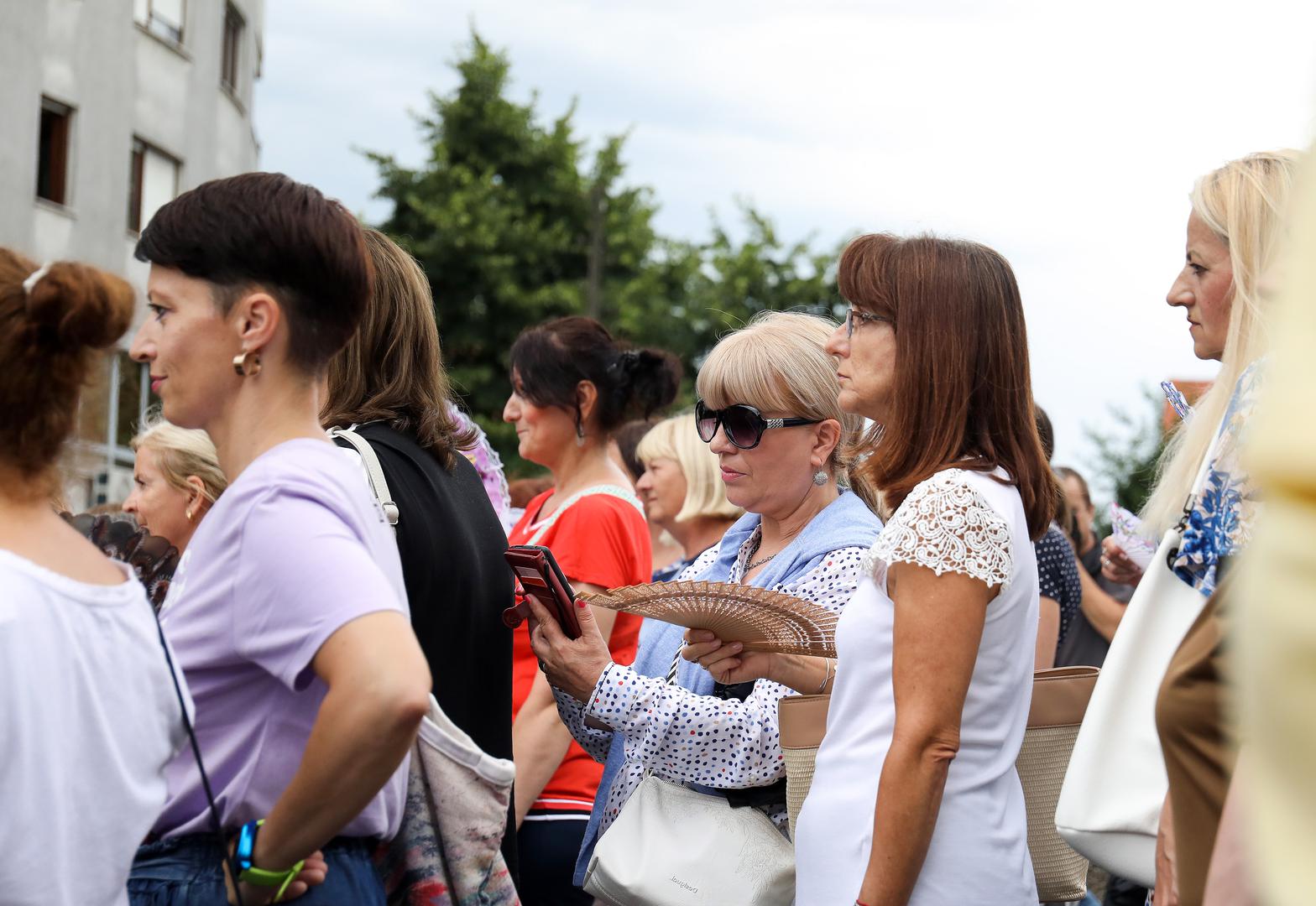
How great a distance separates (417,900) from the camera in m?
2.30

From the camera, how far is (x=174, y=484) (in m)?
4.48

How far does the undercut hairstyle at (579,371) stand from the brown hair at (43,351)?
9.19ft

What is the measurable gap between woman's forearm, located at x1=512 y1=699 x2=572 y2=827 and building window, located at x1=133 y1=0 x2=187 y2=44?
2212 cm

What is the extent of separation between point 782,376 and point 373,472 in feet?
4.49

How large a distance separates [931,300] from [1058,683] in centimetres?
84

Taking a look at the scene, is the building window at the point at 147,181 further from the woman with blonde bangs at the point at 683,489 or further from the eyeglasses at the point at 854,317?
the eyeglasses at the point at 854,317

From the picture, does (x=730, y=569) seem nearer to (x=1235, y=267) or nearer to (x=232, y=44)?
(x=1235, y=267)

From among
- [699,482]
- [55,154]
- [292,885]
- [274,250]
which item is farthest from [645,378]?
[55,154]

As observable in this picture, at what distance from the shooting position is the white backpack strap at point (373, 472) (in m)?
2.63

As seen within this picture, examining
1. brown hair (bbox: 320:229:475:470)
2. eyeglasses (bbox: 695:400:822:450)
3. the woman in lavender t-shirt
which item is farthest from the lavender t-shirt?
eyeglasses (bbox: 695:400:822:450)

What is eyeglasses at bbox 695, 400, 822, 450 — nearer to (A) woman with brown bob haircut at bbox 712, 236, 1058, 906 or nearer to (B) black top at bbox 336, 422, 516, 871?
(A) woman with brown bob haircut at bbox 712, 236, 1058, 906

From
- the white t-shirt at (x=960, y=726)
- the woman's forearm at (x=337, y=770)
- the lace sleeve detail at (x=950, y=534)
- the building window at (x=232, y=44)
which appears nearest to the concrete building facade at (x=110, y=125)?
the building window at (x=232, y=44)

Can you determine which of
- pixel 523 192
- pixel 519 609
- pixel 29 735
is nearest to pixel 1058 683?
pixel 519 609

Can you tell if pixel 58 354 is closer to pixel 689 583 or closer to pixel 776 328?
pixel 689 583
